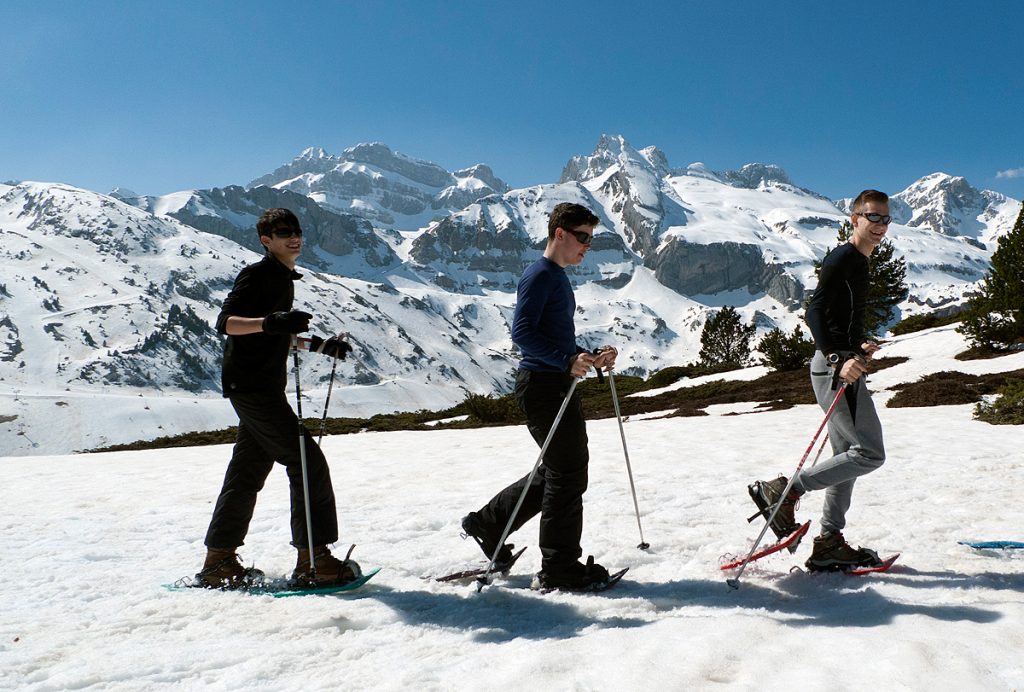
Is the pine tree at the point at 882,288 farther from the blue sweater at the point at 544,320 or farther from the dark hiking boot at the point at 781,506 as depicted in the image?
the blue sweater at the point at 544,320

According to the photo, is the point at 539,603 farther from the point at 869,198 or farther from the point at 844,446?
the point at 869,198

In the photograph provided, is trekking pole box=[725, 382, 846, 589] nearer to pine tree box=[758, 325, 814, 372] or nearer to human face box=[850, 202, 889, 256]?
human face box=[850, 202, 889, 256]

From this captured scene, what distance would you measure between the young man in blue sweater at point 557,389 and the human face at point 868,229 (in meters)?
2.08

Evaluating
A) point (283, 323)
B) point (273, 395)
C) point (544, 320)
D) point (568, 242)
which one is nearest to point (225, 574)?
point (273, 395)

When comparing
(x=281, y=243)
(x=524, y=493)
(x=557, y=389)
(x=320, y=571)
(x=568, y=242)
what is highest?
(x=281, y=243)

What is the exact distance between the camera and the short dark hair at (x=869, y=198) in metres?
4.79

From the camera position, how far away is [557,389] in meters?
4.65

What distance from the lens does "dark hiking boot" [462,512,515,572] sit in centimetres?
502

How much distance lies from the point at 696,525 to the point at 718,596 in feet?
6.25

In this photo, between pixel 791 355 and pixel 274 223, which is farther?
pixel 791 355

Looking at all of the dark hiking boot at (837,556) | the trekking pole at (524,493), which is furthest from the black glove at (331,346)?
Answer: the dark hiking boot at (837,556)

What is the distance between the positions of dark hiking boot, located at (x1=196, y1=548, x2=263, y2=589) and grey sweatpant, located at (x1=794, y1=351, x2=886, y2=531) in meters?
4.23

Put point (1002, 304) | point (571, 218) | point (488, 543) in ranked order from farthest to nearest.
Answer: point (1002, 304), point (488, 543), point (571, 218)

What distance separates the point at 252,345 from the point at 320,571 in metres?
1.73
